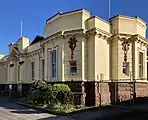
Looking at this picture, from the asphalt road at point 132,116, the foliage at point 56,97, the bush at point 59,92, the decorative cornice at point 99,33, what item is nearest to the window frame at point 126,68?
the decorative cornice at point 99,33

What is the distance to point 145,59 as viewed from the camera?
20.3 meters

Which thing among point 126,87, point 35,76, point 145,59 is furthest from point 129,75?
point 35,76

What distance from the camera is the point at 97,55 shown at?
56.9 feet

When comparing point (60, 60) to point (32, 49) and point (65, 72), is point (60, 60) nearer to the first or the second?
point (65, 72)

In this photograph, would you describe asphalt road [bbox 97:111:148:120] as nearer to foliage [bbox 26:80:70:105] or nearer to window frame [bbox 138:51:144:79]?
foliage [bbox 26:80:70:105]

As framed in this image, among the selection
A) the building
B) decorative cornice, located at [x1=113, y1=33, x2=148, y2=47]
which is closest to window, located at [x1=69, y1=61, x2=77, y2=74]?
the building

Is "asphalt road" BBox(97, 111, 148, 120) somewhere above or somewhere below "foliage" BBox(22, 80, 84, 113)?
below

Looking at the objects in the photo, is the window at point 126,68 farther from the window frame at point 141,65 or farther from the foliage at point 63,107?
the foliage at point 63,107

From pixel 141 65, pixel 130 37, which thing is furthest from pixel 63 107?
pixel 141 65

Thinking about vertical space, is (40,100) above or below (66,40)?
below

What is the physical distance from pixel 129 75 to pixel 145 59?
2676 mm

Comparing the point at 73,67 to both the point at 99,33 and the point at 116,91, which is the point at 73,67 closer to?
the point at 99,33

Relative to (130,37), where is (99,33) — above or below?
above

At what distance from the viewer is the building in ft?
56.5
